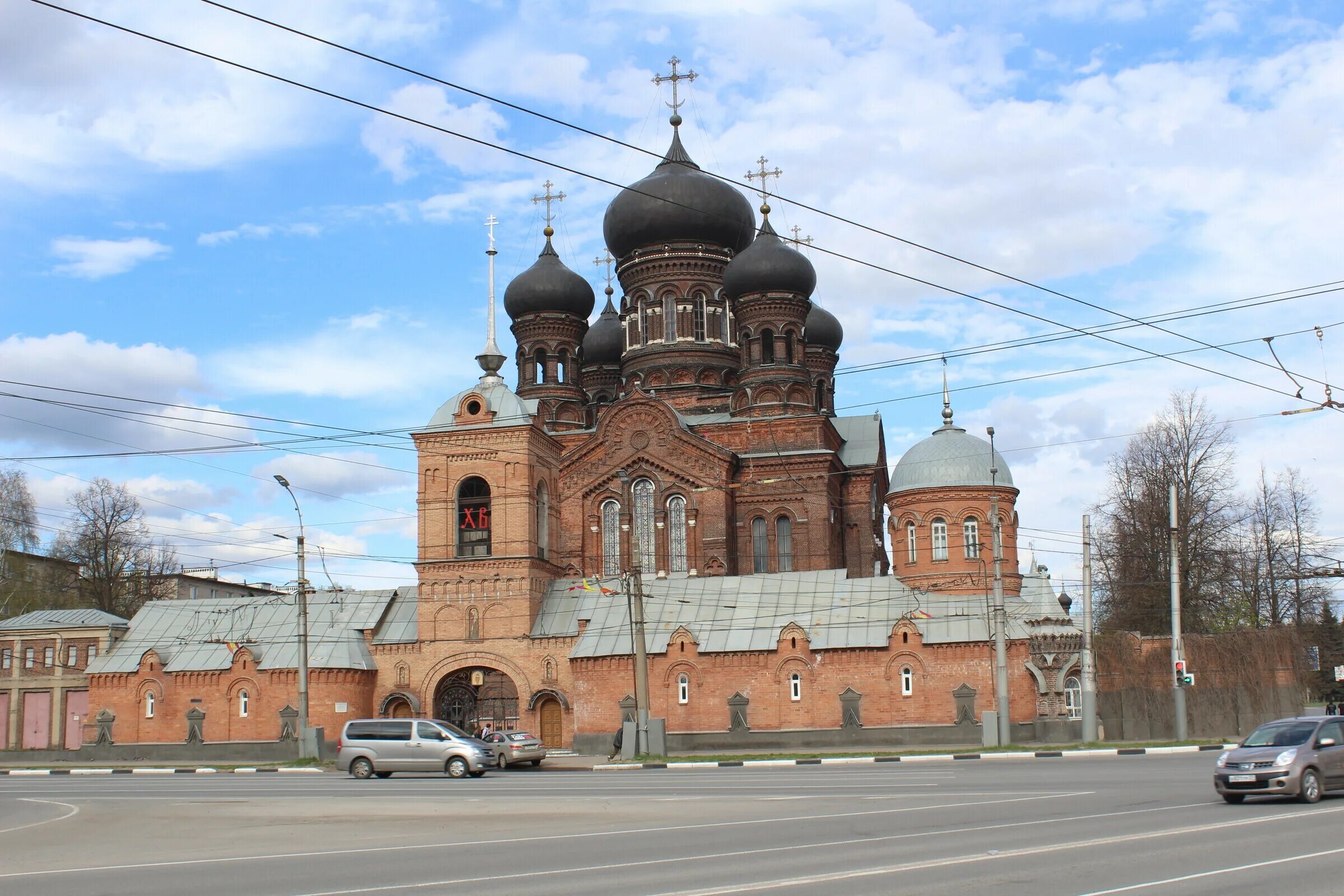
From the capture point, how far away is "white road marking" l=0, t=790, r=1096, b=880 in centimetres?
1253

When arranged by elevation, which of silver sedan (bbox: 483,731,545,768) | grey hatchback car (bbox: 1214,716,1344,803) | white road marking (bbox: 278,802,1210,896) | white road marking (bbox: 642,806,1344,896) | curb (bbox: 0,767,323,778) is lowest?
curb (bbox: 0,767,323,778)

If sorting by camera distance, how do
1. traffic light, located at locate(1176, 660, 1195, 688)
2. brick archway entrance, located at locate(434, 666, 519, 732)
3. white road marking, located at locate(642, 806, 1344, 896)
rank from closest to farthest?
white road marking, located at locate(642, 806, 1344, 896)
traffic light, located at locate(1176, 660, 1195, 688)
brick archway entrance, located at locate(434, 666, 519, 732)

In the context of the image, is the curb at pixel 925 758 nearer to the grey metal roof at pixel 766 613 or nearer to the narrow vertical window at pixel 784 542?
the grey metal roof at pixel 766 613

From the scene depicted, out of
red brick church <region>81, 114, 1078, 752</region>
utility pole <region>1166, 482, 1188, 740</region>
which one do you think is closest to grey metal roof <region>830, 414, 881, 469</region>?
red brick church <region>81, 114, 1078, 752</region>

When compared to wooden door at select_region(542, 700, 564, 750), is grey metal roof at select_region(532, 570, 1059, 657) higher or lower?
higher

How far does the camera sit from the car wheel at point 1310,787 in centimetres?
1537

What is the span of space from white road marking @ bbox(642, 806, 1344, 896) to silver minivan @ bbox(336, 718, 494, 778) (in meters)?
17.0

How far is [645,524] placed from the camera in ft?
155

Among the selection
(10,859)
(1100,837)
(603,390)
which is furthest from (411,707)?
(1100,837)

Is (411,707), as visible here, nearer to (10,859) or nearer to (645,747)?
(645,747)

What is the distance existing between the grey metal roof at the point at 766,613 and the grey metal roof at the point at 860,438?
1181cm

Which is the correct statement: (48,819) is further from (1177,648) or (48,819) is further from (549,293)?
(549,293)

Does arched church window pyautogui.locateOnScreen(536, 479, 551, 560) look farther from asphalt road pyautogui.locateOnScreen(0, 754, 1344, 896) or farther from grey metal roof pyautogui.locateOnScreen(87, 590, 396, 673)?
asphalt road pyautogui.locateOnScreen(0, 754, 1344, 896)

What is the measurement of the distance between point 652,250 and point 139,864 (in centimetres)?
4251
